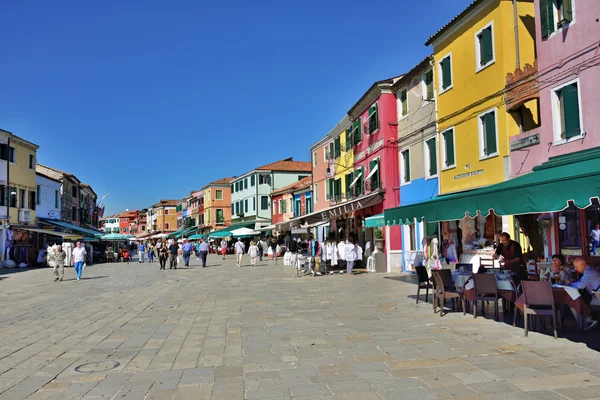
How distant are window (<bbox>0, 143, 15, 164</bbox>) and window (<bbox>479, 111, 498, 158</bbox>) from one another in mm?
30036

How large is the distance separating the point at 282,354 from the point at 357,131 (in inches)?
847

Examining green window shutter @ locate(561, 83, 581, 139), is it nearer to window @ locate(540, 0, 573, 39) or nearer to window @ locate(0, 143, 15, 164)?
window @ locate(540, 0, 573, 39)

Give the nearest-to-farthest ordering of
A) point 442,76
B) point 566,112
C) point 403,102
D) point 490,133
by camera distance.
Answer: point 566,112 < point 490,133 < point 442,76 < point 403,102

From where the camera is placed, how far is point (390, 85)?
74.1ft

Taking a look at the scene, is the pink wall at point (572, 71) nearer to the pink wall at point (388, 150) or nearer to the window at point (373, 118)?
the pink wall at point (388, 150)

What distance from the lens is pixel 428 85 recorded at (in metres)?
19.5

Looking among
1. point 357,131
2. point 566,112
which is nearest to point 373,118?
point 357,131

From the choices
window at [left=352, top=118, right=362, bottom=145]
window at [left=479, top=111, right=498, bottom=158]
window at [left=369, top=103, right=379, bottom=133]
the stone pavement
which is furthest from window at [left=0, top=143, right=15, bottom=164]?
window at [left=479, top=111, right=498, bottom=158]

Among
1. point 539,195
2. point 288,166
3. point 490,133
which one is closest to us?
point 539,195

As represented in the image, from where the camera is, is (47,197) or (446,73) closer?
(446,73)

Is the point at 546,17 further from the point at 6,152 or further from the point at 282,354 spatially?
the point at 6,152

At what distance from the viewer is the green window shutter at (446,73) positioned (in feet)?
57.7

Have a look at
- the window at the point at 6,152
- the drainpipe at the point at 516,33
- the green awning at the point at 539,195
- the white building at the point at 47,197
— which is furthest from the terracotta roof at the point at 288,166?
the green awning at the point at 539,195

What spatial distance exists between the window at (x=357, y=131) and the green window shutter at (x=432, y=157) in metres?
7.64
